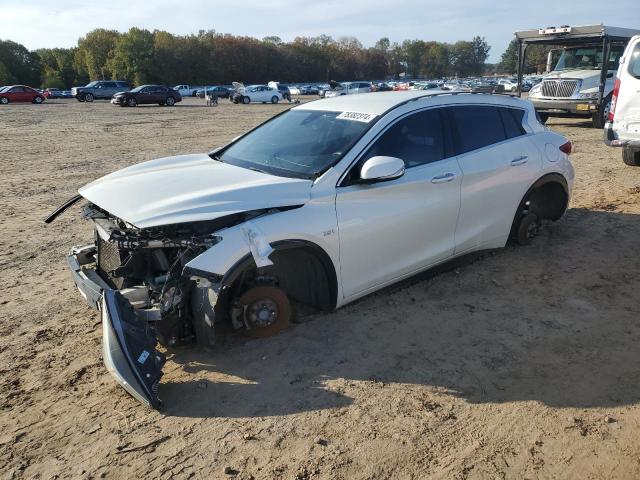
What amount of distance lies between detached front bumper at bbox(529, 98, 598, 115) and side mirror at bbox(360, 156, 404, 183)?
1368 cm

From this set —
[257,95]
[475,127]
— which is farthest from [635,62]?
[257,95]

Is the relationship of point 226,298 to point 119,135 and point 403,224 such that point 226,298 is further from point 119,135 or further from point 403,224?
point 119,135

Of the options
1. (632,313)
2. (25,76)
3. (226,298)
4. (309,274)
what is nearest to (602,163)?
(632,313)

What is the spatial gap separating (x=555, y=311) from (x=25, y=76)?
314 feet

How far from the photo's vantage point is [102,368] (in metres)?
3.64

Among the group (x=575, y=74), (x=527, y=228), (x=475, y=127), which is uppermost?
(x=575, y=74)

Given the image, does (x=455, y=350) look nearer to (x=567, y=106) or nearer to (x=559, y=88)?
(x=567, y=106)

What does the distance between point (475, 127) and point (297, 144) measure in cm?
178

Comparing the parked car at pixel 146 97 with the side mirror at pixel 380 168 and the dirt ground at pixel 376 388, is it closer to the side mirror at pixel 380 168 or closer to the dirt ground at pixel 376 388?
the dirt ground at pixel 376 388

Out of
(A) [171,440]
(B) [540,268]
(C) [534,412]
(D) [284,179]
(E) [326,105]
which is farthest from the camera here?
(B) [540,268]

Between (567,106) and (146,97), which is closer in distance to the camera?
(567,106)

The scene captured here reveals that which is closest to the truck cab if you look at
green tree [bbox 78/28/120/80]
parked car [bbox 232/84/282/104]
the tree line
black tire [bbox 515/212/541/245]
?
black tire [bbox 515/212/541/245]

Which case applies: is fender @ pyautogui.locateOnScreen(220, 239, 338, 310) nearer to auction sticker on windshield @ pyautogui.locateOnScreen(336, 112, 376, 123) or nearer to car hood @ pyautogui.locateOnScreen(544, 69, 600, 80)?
auction sticker on windshield @ pyautogui.locateOnScreen(336, 112, 376, 123)

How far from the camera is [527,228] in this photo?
579cm
